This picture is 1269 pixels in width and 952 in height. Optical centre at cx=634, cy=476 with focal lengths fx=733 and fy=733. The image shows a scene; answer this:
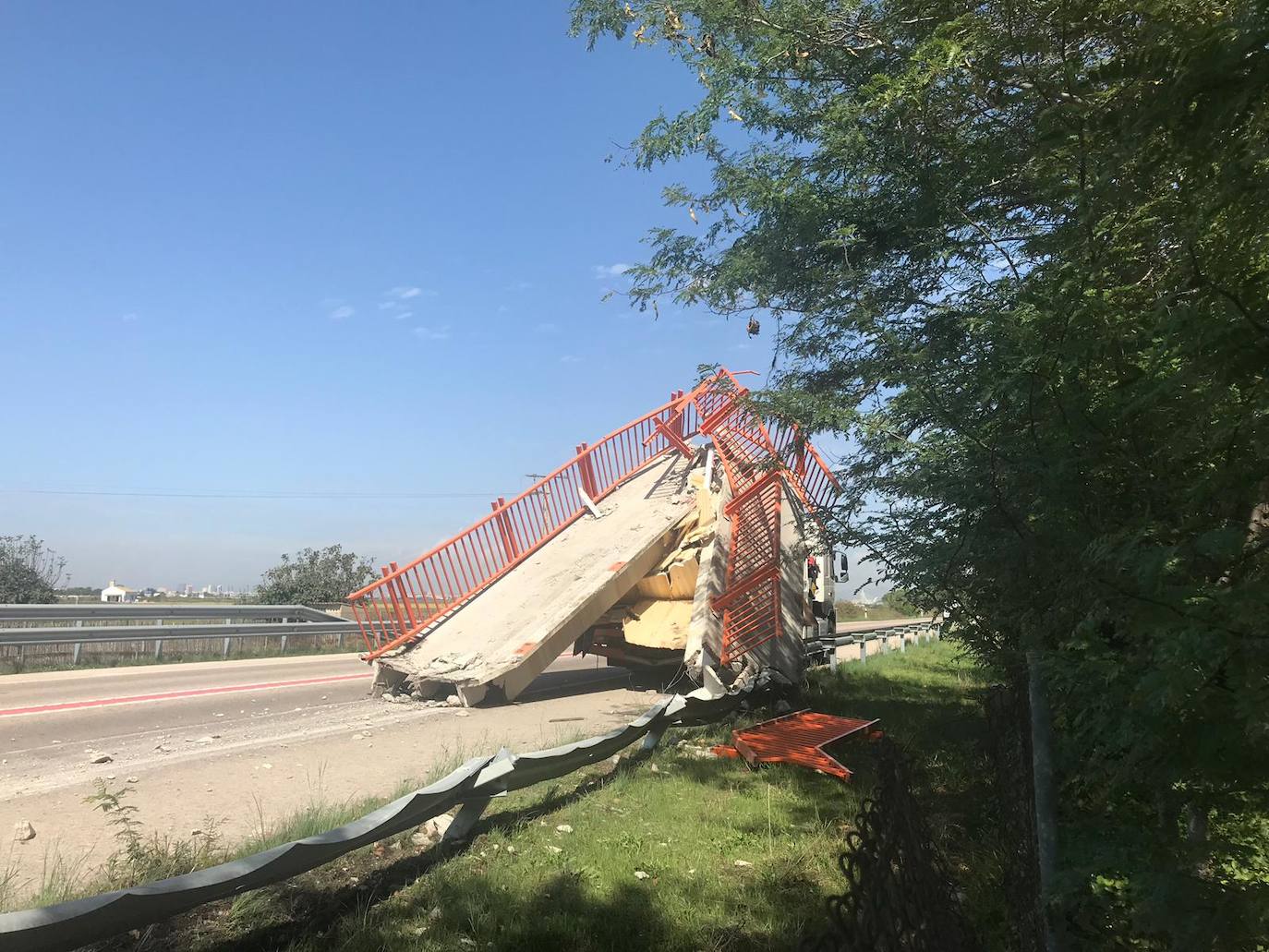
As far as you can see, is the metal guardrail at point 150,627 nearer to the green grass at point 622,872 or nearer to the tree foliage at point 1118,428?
the green grass at point 622,872

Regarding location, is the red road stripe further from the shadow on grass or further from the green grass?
the shadow on grass

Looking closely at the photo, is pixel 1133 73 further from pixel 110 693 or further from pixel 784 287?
pixel 110 693

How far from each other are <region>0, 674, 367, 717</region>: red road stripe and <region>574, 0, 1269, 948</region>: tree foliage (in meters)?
10.3

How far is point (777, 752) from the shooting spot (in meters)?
6.97

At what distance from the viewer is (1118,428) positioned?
8.14 ft

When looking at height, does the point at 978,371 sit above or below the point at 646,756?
above

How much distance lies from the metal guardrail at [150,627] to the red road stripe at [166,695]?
4.35 m

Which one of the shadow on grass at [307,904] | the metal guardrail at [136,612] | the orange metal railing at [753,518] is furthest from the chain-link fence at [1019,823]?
the metal guardrail at [136,612]

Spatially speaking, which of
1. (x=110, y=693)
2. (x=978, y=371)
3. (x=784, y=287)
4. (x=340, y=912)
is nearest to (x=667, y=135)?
(x=784, y=287)

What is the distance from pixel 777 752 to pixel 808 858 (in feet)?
7.81

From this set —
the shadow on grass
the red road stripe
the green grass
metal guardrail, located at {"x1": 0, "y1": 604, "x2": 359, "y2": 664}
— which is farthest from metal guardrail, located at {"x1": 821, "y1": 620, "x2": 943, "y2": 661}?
metal guardrail, located at {"x1": 0, "y1": 604, "x2": 359, "y2": 664}

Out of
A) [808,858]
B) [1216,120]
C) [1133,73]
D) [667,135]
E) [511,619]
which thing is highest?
[667,135]

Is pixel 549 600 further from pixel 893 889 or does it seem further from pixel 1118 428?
pixel 1118 428

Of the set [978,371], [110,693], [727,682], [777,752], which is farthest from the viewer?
[110,693]
